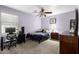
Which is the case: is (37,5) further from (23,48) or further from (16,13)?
(23,48)

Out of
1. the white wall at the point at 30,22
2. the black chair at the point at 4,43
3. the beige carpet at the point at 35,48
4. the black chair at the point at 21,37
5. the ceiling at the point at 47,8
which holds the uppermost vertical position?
the ceiling at the point at 47,8

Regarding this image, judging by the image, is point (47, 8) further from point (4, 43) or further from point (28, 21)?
point (4, 43)

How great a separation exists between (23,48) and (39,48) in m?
0.39

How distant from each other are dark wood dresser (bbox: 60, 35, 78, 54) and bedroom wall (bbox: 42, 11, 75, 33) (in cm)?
26

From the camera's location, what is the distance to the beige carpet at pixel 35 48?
1941 millimetres

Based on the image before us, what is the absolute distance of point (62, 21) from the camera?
83.1 inches

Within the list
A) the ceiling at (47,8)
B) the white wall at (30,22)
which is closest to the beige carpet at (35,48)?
the white wall at (30,22)

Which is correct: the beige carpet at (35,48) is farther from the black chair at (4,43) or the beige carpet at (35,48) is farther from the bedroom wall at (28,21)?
the bedroom wall at (28,21)

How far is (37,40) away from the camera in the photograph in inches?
86.4

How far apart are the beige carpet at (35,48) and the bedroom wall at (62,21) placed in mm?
382
